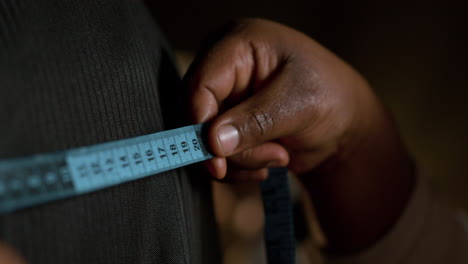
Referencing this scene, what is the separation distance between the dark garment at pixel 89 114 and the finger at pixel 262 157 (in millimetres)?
154

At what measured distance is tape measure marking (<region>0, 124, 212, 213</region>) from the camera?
1.13 ft

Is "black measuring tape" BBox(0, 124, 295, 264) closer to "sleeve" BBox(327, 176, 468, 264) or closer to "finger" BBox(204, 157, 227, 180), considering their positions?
"finger" BBox(204, 157, 227, 180)

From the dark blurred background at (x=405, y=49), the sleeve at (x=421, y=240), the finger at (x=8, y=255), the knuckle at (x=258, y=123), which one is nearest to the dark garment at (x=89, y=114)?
the finger at (x=8, y=255)

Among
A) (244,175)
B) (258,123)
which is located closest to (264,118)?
(258,123)

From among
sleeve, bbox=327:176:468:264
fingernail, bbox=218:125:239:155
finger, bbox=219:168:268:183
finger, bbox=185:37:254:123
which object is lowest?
sleeve, bbox=327:176:468:264

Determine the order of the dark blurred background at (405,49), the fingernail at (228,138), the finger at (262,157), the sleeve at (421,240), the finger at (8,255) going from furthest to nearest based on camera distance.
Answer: the dark blurred background at (405,49) < the sleeve at (421,240) < the finger at (262,157) < the fingernail at (228,138) < the finger at (8,255)

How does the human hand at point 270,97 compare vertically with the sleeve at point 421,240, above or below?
above

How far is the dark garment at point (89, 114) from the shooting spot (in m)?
0.37

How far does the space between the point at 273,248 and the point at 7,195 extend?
2.18 feet

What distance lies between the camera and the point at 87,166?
0.41 metres

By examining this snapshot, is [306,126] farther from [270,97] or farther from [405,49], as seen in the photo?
[405,49]

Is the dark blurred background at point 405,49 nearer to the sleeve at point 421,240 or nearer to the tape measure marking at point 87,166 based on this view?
the sleeve at point 421,240

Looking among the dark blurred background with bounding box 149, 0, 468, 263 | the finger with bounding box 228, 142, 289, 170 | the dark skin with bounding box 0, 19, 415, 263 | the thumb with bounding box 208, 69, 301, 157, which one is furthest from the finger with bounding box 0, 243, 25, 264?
the dark blurred background with bounding box 149, 0, 468, 263

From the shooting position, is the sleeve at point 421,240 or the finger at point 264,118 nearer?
the finger at point 264,118
